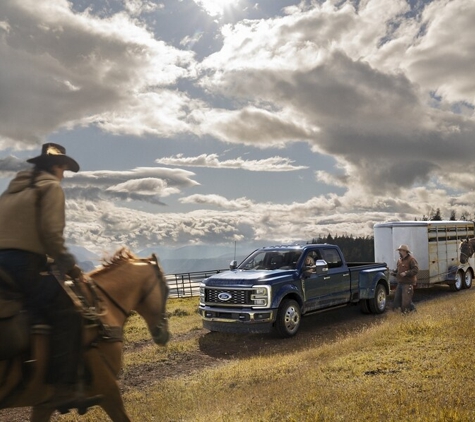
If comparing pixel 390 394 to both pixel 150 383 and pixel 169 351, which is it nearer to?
pixel 150 383

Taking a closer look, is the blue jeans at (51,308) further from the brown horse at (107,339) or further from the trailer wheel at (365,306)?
the trailer wheel at (365,306)

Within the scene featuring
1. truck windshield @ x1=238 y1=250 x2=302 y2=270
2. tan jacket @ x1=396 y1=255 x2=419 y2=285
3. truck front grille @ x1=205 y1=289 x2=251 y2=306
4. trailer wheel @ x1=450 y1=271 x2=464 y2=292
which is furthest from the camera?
trailer wheel @ x1=450 y1=271 x2=464 y2=292

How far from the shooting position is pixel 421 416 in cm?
538

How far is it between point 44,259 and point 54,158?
96 centimetres

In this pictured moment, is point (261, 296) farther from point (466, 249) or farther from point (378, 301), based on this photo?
point (466, 249)

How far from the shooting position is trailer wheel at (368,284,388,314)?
15906mm

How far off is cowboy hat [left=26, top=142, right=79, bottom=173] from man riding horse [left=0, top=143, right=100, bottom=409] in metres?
0.01

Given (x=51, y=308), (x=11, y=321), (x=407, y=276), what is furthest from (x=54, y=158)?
(x=407, y=276)

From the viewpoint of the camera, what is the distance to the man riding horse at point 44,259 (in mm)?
4496

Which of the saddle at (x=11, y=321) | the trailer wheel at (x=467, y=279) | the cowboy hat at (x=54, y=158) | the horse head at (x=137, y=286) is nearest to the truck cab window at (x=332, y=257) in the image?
the horse head at (x=137, y=286)

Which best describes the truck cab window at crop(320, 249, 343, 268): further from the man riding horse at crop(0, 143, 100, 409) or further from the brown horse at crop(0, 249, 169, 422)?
the man riding horse at crop(0, 143, 100, 409)

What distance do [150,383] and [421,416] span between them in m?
5.29

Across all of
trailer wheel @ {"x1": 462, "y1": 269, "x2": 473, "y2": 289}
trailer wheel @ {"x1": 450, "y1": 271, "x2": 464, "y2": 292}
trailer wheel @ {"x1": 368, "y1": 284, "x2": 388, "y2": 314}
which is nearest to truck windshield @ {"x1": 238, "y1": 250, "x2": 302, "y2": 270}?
trailer wheel @ {"x1": 368, "y1": 284, "x2": 388, "y2": 314}

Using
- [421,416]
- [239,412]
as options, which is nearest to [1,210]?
[239,412]
